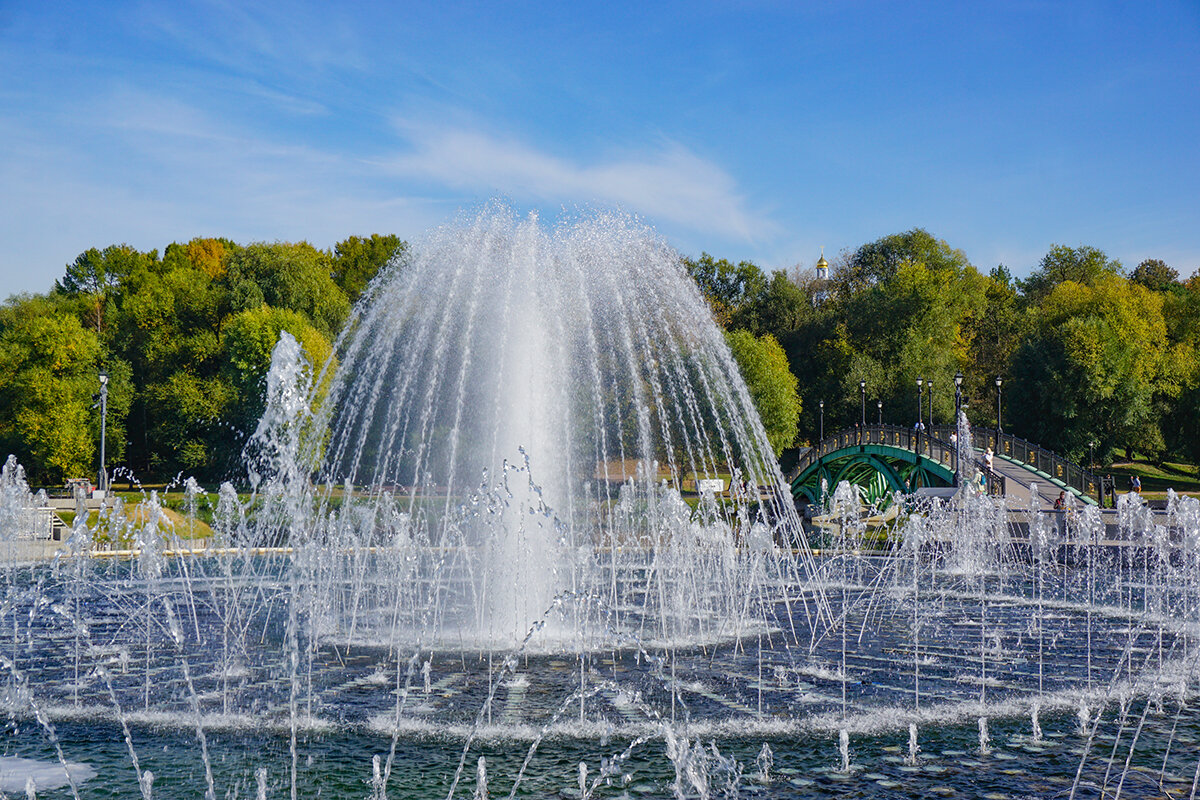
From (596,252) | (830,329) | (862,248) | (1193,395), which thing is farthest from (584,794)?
(862,248)

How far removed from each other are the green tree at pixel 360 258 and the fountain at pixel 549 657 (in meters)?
36.2

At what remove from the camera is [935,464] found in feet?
122

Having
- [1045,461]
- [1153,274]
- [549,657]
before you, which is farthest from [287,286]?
[1153,274]

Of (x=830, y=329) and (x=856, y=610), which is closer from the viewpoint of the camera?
(x=856, y=610)

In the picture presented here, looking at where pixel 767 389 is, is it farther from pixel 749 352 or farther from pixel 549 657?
pixel 549 657

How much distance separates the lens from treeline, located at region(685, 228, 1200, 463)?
5191cm

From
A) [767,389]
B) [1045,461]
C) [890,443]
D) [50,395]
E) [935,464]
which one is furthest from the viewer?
[767,389]

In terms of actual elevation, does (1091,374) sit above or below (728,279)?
below

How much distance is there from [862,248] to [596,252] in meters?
59.3

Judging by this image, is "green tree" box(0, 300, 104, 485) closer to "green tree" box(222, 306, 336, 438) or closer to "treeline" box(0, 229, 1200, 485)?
"treeline" box(0, 229, 1200, 485)

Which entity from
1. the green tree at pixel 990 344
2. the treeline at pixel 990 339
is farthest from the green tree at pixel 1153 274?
the green tree at pixel 990 344

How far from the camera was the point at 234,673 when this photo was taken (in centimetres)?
1227

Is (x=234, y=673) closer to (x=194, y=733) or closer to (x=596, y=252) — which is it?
(x=194, y=733)

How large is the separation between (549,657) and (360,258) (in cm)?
5316
